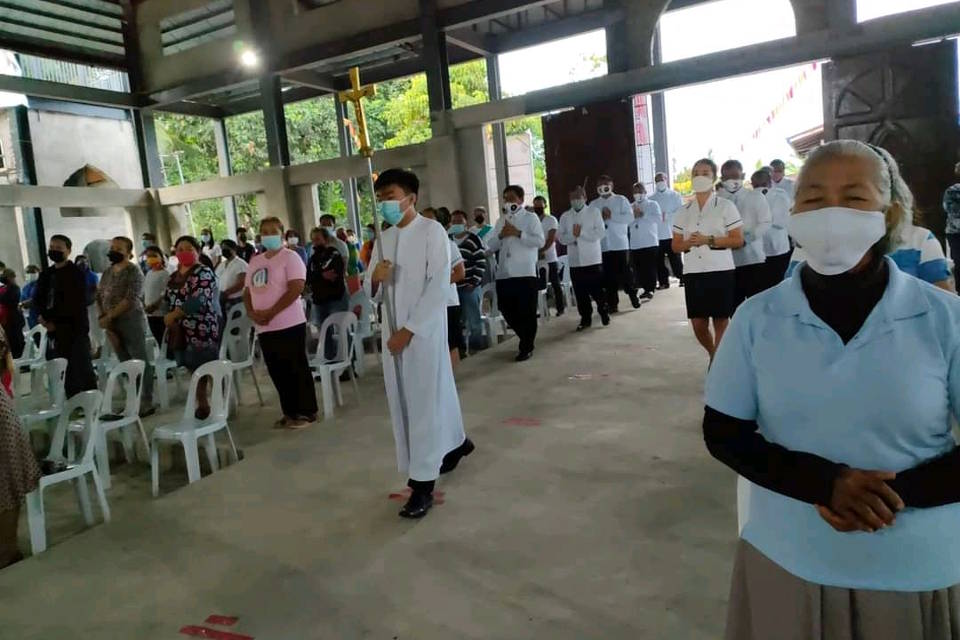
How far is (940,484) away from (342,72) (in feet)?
50.3

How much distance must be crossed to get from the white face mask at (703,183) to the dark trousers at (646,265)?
16.9 ft

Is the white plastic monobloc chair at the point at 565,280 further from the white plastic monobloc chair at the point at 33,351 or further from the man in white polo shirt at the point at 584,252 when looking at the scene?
the white plastic monobloc chair at the point at 33,351

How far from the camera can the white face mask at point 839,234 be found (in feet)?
3.69

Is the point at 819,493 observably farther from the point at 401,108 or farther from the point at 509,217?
the point at 401,108

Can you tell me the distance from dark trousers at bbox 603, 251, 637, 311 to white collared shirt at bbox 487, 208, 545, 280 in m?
2.02

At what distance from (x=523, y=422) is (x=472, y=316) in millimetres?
2764

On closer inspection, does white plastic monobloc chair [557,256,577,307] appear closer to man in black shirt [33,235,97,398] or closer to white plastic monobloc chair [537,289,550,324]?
white plastic monobloc chair [537,289,550,324]

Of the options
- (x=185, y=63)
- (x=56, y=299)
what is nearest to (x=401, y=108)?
(x=185, y=63)

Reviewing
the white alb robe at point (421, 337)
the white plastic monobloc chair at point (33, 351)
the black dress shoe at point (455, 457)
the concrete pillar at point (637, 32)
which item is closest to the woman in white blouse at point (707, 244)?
the black dress shoe at point (455, 457)

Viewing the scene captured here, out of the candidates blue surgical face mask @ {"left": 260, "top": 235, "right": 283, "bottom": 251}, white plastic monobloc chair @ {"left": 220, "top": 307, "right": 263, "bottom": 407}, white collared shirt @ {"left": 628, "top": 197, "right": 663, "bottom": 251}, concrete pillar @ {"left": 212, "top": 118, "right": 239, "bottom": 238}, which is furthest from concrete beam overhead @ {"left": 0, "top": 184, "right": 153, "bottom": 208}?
white collared shirt @ {"left": 628, "top": 197, "right": 663, "bottom": 251}

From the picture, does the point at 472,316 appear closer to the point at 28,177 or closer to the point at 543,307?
the point at 543,307

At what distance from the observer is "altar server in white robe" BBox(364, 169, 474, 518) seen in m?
3.27

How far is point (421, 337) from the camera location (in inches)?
129

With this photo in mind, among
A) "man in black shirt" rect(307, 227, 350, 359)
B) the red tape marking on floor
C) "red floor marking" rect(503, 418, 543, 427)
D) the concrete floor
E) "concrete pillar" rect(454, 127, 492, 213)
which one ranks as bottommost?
the red tape marking on floor
